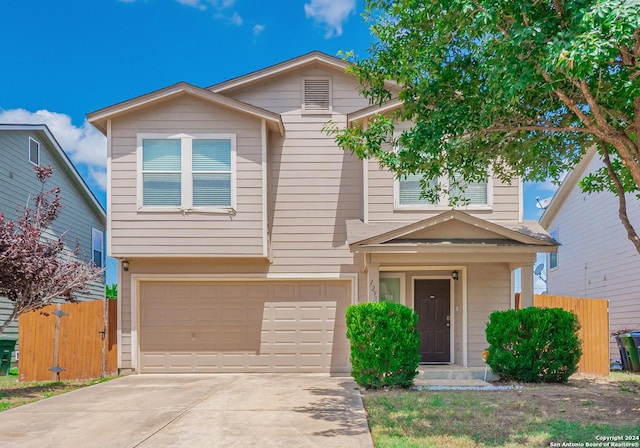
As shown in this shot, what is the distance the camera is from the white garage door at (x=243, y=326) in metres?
11.9

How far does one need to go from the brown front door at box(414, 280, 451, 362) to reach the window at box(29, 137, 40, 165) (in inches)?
447

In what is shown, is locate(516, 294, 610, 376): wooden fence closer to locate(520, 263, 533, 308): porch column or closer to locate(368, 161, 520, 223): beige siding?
locate(520, 263, 533, 308): porch column

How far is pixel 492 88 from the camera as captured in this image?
664 centimetres

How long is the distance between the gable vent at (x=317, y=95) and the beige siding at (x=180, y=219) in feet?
5.74

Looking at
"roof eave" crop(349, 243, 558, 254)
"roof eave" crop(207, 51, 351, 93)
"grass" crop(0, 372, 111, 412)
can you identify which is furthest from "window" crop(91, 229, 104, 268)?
"roof eave" crop(349, 243, 558, 254)

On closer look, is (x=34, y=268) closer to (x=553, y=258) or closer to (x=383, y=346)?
(x=383, y=346)

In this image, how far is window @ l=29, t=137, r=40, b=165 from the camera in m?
15.6

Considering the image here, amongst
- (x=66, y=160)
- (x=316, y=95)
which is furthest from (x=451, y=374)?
(x=66, y=160)

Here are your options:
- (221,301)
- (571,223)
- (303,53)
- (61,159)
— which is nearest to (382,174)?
(303,53)

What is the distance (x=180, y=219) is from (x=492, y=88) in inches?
265

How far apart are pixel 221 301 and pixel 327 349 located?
8.31 ft

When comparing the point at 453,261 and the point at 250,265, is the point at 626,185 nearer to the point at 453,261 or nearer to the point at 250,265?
the point at 453,261

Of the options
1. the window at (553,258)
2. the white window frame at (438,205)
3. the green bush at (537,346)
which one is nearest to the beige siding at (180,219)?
the white window frame at (438,205)

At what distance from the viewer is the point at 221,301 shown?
12.0 metres
